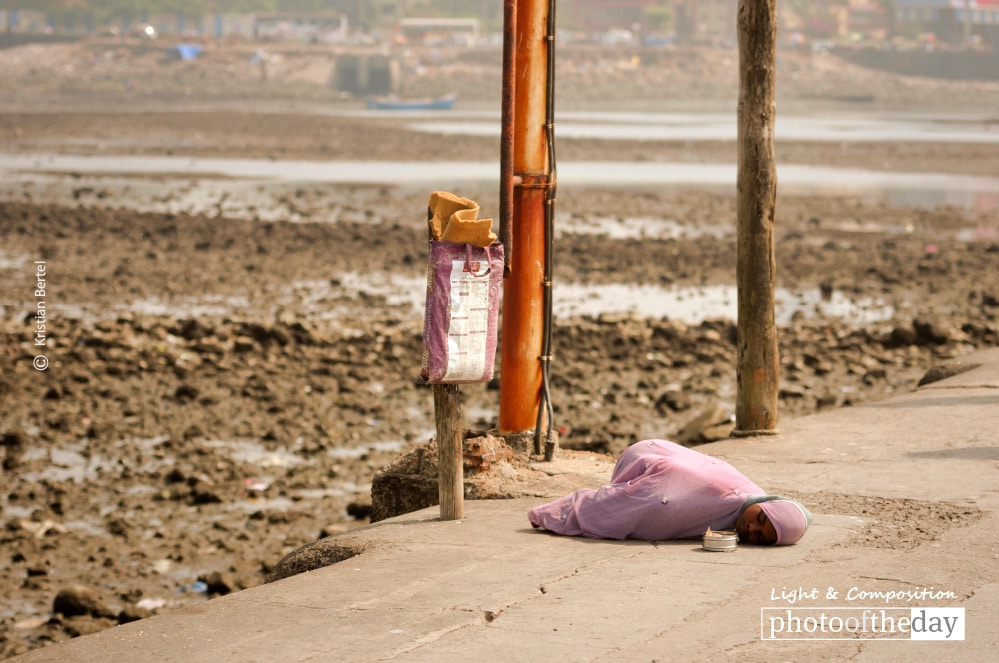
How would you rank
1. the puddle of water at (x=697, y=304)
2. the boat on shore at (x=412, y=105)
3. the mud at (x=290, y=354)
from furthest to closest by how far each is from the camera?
the boat on shore at (x=412, y=105) → the puddle of water at (x=697, y=304) → the mud at (x=290, y=354)

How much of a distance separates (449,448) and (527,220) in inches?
66.3

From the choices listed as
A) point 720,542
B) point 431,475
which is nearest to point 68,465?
point 431,475

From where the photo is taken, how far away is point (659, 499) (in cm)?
581

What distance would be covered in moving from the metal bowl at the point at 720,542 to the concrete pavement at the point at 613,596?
1.4 inches

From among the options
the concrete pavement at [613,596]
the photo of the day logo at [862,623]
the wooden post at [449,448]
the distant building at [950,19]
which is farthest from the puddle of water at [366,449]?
the distant building at [950,19]

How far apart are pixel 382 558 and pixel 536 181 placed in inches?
98.2

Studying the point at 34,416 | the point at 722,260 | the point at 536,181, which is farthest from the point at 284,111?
the point at 536,181

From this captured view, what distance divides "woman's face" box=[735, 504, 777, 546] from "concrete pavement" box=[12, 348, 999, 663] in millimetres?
40

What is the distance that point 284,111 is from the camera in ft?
194

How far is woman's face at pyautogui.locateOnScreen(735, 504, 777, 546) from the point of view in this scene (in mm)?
5691

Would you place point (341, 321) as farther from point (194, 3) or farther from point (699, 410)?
point (194, 3)

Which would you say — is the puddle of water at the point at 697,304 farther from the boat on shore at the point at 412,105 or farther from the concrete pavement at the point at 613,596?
the boat on shore at the point at 412,105

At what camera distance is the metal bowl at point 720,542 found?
18.4 ft

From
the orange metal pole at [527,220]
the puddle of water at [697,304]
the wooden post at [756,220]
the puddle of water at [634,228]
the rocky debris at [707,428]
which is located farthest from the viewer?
the puddle of water at [634,228]
